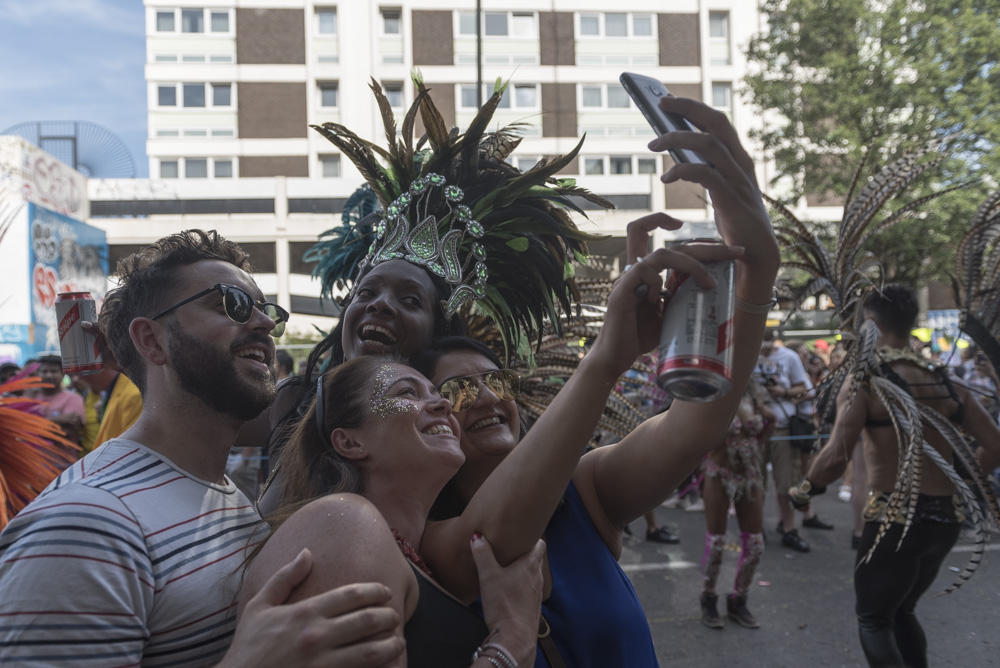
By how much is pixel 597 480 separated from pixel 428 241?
1.21 meters

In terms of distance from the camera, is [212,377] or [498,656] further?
[212,377]

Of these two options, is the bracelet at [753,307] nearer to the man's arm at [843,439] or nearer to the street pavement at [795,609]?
the man's arm at [843,439]

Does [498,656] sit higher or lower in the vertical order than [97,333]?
lower

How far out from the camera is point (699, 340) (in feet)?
3.75

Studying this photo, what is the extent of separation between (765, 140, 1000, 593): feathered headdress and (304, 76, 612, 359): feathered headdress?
1.04m

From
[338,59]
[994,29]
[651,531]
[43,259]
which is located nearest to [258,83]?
[338,59]

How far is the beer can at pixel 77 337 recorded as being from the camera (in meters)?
2.03

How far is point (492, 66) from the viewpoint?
29.9m

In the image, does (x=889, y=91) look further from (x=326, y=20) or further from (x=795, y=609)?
(x=326, y=20)

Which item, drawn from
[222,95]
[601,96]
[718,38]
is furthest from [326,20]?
[718,38]

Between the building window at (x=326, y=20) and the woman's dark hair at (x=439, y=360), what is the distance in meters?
30.6

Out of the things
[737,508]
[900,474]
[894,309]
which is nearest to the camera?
[900,474]

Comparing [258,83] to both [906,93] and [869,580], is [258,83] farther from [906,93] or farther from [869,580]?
[869,580]

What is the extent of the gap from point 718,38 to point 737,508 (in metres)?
28.3
